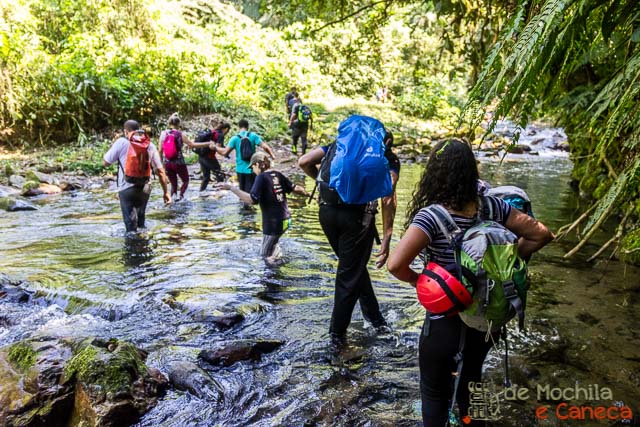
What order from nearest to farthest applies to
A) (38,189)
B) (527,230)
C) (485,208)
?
(485,208)
(527,230)
(38,189)

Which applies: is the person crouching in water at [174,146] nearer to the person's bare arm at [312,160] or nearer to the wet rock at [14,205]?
the wet rock at [14,205]

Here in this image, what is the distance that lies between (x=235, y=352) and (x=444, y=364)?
233cm

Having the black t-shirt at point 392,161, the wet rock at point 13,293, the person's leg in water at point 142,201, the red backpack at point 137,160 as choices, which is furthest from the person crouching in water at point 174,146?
the black t-shirt at point 392,161

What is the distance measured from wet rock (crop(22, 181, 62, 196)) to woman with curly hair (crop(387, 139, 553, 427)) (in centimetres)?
1274

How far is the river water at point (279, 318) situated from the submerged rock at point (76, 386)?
180 mm

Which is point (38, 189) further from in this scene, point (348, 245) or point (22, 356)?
point (348, 245)

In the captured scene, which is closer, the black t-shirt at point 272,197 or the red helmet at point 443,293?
the red helmet at point 443,293

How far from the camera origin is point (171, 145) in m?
11.6

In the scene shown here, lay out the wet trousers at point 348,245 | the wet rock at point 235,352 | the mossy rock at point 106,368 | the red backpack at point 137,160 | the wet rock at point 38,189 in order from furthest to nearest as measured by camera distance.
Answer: the wet rock at point 38,189 < the red backpack at point 137,160 < the wet rock at point 235,352 < the wet trousers at point 348,245 < the mossy rock at point 106,368

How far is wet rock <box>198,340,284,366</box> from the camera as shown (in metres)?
4.53

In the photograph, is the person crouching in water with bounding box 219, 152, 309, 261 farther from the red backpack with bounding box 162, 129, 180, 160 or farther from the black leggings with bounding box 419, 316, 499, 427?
the red backpack with bounding box 162, 129, 180, 160

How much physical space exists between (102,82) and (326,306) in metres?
16.4

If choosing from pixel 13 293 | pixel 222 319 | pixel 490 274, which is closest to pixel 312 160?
pixel 222 319

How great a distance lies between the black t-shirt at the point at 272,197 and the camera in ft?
22.5
